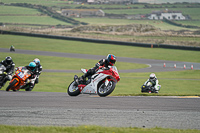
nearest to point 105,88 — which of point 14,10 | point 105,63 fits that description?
point 105,63

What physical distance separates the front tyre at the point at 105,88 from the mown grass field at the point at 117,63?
230cm

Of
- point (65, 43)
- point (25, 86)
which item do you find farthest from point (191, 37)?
point (25, 86)

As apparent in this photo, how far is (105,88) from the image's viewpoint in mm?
14430

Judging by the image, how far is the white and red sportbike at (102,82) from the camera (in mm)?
14219

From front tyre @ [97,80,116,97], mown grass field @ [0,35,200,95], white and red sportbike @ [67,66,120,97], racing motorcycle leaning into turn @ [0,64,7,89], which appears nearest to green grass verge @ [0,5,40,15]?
mown grass field @ [0,35,200,95]

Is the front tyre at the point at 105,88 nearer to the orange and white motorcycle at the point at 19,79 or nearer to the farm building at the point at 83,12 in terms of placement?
the orange and white motorcycle at the point at 19,79

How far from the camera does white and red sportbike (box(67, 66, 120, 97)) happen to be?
14219 mm

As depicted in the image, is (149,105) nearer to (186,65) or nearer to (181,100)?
(181,100)

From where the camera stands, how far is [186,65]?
4003cm

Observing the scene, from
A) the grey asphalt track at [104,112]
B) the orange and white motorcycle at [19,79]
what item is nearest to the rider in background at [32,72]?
the orange and white motorcycle at [19,79]

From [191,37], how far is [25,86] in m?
54.0

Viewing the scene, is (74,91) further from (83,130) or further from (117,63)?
(117,63)

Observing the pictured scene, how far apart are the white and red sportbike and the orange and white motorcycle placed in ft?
12.6

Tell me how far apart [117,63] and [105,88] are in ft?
87.0
